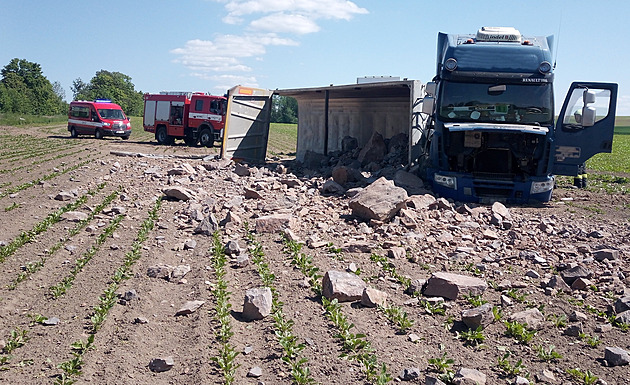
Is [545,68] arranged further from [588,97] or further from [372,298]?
[372,298]

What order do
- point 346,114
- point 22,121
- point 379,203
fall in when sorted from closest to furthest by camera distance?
point 379,203 < point 346,114 < point 22,121

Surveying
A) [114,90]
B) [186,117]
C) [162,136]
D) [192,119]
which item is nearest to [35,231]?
[192,119]

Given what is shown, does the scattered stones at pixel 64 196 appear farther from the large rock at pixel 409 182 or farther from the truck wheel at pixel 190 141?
the truck wheel at pixel 190 141

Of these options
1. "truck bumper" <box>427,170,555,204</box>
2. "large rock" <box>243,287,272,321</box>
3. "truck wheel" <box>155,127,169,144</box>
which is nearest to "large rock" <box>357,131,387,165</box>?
"truck bumper" <box>427,170,555,204</box>

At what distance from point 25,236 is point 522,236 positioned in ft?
22.8

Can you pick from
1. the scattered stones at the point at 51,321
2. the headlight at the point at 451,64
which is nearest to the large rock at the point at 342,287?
the scattered stones at the point at 51,321

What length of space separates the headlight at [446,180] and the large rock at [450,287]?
594 cm

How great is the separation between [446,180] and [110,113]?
28819 mm

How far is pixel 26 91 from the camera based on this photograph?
95.6 m

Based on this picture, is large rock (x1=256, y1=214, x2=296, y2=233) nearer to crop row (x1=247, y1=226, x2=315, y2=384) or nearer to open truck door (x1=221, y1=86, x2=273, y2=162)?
crop row (x1=247, y1=226, x2=315, y2=384)

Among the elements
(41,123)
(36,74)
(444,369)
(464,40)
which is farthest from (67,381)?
(36,74)

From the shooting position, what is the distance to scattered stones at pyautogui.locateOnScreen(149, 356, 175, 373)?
15.2 feet

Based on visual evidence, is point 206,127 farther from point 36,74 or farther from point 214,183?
point 36,74

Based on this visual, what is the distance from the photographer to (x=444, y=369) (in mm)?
4531
